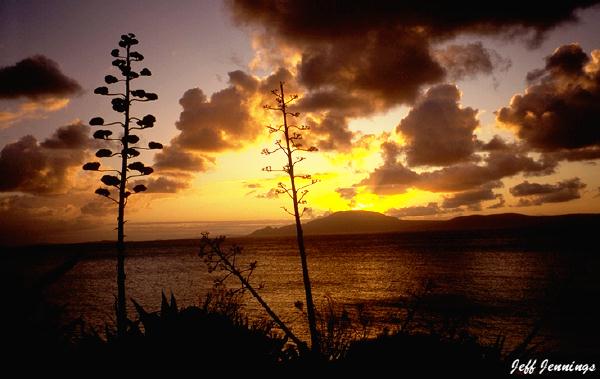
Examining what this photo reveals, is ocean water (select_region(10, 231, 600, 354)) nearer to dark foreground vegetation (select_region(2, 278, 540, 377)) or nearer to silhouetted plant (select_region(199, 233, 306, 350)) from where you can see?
silhouetted plant (select_region(199, 233, 306, 350))

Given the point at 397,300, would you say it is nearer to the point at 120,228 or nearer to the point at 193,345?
the point at 120,228

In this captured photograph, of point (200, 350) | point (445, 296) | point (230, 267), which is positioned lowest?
point (445, 296)

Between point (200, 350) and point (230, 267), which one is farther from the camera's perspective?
point (230, 267)

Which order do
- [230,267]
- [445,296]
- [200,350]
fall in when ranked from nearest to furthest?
[200,350], [230,267], [445,296]

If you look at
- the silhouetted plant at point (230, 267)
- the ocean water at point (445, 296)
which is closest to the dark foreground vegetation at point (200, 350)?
the silhouetted plant at point (230, 267)

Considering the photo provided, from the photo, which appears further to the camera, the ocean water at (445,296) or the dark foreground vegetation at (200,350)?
the ocean water at (445,296)

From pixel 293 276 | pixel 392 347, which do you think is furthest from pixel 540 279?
pixel 392 347

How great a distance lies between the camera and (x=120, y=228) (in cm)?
1121

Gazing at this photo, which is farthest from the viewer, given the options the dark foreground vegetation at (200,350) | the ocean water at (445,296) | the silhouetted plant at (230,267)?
the ocean water at (445,296)

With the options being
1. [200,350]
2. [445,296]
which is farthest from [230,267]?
[445,296]

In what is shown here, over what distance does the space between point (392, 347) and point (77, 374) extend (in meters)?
2.69

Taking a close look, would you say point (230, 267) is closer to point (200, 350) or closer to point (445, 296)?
point (200, 350)

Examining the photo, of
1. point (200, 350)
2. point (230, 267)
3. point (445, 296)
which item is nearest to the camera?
point (200, 350)

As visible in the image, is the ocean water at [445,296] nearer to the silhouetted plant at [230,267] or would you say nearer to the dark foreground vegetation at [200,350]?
the silhouetted plant at [230,267]
